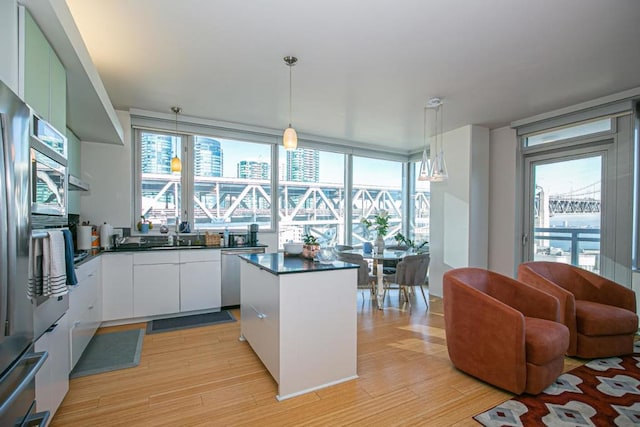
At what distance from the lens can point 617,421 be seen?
2002 millimetres

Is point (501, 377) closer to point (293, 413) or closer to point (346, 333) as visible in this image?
point (346, 333)

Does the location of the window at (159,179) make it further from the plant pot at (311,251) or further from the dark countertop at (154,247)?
the plant pot at (311,251)

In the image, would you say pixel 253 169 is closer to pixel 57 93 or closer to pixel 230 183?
pixel 230 183

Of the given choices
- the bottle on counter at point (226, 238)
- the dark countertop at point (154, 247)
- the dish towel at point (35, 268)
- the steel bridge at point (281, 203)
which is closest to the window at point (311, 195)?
the steel bridge at point (281, 203)

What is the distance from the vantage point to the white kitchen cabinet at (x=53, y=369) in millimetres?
1682

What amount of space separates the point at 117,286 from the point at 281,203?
2.73 metres

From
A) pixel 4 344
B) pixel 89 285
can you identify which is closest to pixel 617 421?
pixel 4 344

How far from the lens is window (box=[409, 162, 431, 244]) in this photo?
6492 mm

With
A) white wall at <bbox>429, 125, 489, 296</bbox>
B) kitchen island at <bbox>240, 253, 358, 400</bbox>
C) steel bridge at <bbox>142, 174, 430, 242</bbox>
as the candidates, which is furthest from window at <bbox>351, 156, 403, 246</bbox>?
kitchen island at <bbox>240, 253, 358, 400</bbox>

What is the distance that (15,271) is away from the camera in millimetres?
1258

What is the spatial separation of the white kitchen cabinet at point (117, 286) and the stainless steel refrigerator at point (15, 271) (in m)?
2.51

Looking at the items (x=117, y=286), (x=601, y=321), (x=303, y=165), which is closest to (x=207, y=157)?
(x=303, y=165)

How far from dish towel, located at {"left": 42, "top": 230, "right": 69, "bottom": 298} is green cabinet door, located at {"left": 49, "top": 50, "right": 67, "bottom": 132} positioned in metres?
0.98

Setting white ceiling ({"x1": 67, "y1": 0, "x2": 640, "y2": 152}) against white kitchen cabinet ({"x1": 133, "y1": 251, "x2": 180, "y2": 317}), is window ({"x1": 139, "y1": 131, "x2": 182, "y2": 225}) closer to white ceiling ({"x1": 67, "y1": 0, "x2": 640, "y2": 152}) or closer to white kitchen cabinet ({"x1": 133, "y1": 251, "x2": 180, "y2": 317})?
white ceiling ({"x1": 67, "y1": 0, "x2": 640, "y2": 152})
